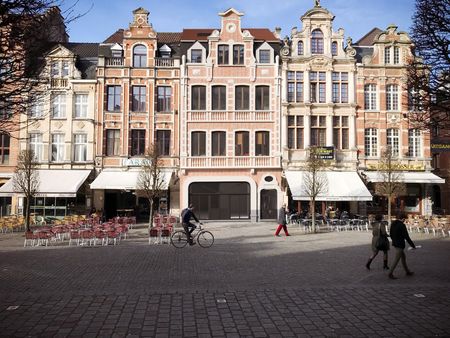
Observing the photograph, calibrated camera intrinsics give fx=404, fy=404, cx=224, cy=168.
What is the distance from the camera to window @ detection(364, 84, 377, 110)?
30.2 metres

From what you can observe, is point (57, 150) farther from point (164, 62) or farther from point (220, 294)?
point (220, 294)

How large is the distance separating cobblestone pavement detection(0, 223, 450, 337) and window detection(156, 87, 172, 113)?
16429mm

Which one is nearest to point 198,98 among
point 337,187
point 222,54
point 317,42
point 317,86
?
point 222,54

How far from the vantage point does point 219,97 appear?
2980 cm

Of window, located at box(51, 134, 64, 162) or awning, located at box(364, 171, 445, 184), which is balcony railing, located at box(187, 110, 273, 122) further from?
window, located at box(51, 134, 64, 162)

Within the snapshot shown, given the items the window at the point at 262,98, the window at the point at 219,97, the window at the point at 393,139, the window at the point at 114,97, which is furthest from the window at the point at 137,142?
the window at the point at 393,139

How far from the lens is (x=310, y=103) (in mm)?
29516

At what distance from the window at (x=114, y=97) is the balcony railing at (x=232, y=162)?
6542 millimetres

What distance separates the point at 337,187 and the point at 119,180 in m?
14.8

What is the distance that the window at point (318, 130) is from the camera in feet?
98.0

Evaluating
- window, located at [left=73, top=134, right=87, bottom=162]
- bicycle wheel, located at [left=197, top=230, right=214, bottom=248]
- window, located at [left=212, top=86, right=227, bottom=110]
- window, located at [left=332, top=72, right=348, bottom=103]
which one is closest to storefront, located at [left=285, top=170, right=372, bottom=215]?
window, located at [left=332, top=72, right=348, bottom=103]

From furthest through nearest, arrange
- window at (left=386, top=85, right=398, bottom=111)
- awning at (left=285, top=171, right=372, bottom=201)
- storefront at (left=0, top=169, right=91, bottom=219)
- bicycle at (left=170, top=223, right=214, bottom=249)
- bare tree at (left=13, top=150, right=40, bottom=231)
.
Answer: window at (left=386, top=85, right=398, bottom=111)
storefront at (left=0, top=169, right=91, bottom=219)
awning at (left=285, top=171, right=372, bottom=201)
bare tree at (left=13, top=150, right=40, bottom=231)
bicycle at (left=170, top=223, right=214, bottom=249)

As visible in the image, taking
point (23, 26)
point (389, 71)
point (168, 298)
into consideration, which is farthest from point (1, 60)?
point (389, 71)

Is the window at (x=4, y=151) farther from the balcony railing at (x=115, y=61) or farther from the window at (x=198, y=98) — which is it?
the window at (x=198, y=98)
